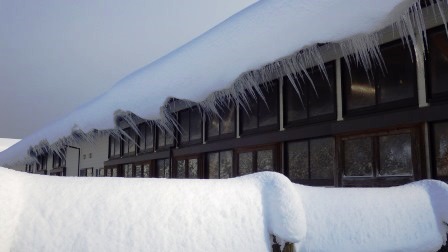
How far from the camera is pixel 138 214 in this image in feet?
6.28

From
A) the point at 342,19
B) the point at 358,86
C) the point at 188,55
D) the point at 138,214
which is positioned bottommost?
the point at 138,214

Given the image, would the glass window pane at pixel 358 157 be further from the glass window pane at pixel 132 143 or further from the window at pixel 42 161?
the window at pixel 42 161

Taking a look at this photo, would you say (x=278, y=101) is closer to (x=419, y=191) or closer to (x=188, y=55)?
(x=188, y=55)

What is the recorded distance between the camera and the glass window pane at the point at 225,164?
9.84m

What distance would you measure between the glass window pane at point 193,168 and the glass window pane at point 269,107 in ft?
9.47

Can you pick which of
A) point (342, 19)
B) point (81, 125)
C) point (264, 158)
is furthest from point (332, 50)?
point (81, 125)

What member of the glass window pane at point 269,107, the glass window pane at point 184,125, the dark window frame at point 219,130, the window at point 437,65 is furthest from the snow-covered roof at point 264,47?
the dark window frame at point 219,130

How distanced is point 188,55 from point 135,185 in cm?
725

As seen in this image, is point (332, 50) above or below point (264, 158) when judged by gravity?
above

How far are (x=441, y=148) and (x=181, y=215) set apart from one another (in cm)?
478

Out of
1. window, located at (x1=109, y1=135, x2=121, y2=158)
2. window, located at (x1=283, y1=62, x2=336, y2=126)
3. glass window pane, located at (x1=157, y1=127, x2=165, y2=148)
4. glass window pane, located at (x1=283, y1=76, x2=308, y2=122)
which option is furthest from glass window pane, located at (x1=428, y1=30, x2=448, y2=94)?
window, located at (x1=109, y1=135, x2=121, y2=158)

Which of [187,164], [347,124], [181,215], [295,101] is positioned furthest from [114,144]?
[181,215]

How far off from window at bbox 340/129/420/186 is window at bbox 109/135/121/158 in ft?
36.8

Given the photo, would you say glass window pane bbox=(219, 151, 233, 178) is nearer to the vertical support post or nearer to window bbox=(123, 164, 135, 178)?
the vertical support post
